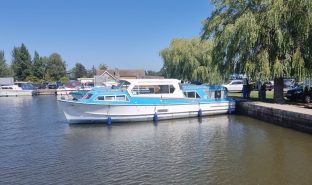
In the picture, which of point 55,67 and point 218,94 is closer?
point 218,94

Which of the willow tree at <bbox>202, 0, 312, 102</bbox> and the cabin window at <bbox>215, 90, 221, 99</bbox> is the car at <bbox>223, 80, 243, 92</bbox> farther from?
the willow tree at <bbox>202, 0, 312, 102</bbox>

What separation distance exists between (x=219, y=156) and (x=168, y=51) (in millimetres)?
38248

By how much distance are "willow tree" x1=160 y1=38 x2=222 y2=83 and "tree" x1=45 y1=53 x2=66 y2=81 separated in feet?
232

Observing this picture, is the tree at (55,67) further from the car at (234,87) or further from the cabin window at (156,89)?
the cabin window at (156,89)

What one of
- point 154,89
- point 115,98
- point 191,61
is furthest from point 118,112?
point 191,61

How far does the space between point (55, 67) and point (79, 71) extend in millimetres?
26835

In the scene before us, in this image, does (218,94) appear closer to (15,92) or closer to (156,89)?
(156,89)

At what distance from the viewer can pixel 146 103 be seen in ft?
80.0

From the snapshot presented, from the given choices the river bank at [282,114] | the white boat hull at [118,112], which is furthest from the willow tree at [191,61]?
the white boat hull at [118,112]

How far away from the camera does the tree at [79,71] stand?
144m

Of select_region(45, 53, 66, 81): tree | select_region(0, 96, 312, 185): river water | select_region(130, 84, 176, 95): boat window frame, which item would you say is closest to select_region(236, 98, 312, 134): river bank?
select_region(0, 96, 312, 185): river water

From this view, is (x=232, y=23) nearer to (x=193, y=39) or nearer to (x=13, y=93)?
(x=193, y=39)

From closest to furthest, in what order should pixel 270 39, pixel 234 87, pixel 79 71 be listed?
pixel 270 39, pixel 234 87, pixel 79 71

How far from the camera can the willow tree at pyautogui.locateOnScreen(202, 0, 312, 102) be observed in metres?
22.3
